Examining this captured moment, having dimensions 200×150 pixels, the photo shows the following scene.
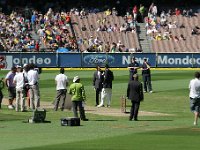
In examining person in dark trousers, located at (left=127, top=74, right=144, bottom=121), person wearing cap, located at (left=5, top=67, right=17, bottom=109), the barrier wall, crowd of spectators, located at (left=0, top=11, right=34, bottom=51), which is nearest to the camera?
person in dark trousers, located at (left=127, top=74, right=144, bottom=121)

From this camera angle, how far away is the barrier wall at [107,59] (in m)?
72.6

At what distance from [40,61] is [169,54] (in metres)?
11.9

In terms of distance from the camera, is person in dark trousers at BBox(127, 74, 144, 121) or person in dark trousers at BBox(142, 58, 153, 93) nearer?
person in dark trousers at BBox(127, 74, 144, 121)

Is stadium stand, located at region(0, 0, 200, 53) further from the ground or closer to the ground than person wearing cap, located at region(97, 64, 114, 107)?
further from the ground

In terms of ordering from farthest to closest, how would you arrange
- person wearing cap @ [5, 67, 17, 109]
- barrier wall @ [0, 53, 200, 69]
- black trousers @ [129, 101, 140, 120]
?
barrier wall @ [0, 53, 200, 69]
person wearing cap @ [5, 67, 17, 109]
black trousers @ [129, 101, 140, 120]

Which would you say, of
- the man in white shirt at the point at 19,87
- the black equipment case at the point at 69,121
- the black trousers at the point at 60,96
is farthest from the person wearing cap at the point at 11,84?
the black equipment case at the point at 69,121

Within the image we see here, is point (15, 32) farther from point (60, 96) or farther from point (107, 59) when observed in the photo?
point (60, 96)

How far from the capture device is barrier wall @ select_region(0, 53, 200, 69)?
238 ft

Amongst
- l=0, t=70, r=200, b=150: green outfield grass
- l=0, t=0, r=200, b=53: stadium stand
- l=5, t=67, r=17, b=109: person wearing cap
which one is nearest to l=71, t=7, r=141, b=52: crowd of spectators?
l=0, t=0, r=200, b=53: stadium stand

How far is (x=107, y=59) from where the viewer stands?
2874 inches

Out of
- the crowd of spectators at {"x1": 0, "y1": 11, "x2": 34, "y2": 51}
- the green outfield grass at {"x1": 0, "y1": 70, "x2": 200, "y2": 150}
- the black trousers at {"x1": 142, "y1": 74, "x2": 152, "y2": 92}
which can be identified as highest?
the crowd of spectators at {"x1": 0, "y1": 11, "x2": 34, "y2": 51}

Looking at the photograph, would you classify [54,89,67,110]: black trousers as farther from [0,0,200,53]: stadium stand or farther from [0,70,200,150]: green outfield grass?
[0,0,200,53]: stadium stand

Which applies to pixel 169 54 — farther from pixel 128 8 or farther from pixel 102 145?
pixel 102 145

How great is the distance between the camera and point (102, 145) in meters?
→ 25.4
